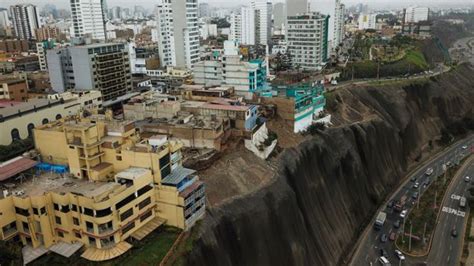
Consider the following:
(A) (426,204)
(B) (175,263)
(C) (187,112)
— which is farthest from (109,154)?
(A) (426,204)

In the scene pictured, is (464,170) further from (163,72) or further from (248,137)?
(163,72)

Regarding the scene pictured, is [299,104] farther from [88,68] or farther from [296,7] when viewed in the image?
[296,7]

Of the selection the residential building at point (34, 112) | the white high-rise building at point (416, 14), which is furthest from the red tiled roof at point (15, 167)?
the white high-rise building at point (416, 14)

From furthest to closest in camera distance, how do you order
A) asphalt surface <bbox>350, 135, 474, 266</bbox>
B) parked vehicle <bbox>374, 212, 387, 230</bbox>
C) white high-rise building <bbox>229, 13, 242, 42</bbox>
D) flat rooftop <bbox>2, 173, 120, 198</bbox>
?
1. white high-rise building <bbox>229, 13, 242, 42</bbox>
2. parked vehicle <bbox>374, 212, 387, 230</bbox>
3. asphalt surface <bbox>350, 135, 474, 266</bbox>
4. flat rooftop <bbox>2, 173, 120, 198</bbox>

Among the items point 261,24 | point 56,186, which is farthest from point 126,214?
point 261,24

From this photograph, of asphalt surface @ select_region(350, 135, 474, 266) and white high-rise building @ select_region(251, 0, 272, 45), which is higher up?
white high-rise building @ select_region(251, 0, 272, 45)

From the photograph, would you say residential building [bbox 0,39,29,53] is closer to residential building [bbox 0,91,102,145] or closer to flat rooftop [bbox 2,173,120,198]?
residential building [bbox 0,91,102,145]

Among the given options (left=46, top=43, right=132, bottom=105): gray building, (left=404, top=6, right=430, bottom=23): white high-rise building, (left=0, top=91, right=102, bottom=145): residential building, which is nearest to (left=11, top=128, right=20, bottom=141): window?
(left=0, top=91, right=102, bottom=145): residential building
